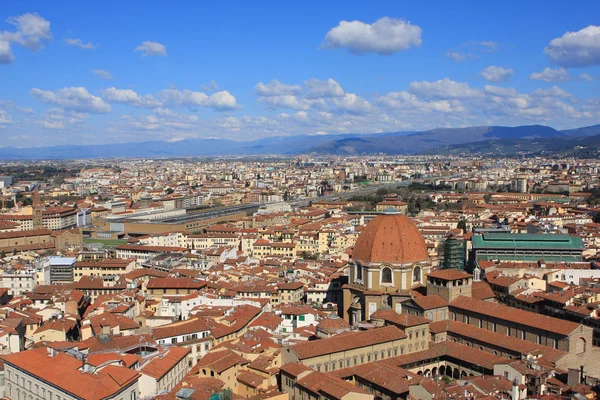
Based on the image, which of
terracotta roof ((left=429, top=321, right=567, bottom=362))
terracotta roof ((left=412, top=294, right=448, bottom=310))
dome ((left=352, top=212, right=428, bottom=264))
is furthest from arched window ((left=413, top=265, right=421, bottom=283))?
terracotta roof ((left=429, top=321, right=567, bottom=362))

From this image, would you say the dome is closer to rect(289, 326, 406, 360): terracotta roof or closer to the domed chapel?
the domed chapel

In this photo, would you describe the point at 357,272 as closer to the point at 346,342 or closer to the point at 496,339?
the point at 346,342

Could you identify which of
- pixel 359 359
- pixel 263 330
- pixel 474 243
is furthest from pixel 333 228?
pixel 359 359

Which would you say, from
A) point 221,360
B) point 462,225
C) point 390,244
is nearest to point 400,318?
point 390,244

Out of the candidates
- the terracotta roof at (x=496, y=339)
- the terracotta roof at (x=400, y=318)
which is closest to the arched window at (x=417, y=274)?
the terracotta roof at (x=496, y=339)

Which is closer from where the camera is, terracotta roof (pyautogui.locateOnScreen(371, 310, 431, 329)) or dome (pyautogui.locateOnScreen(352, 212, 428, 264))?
terracotta roof (pyautogui.locateOnScreen(371, 310, 431, 329))

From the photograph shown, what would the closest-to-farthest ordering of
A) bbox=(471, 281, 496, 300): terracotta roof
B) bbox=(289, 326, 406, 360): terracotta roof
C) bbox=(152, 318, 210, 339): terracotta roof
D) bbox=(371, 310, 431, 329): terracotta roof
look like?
1. bbox=(289, 326, 406, 360): terracotta roof
2. bbox=(371, 310, 431, 329): terracotta roof
3. bbox=(152, 318, 210, 339): terracotta roof
4. bbox=(471, 281, 496, 300): terracotta roof

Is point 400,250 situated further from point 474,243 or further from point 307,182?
point 307,182
